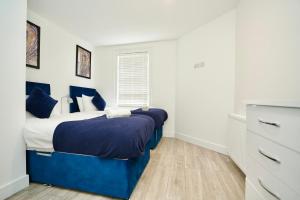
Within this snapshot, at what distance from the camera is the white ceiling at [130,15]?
2418 millimetres

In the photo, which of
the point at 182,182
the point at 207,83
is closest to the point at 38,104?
the point at 182,182

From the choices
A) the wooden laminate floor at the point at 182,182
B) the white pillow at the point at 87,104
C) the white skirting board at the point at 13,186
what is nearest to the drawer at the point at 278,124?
the wooden laminate floor at the point at 182,182

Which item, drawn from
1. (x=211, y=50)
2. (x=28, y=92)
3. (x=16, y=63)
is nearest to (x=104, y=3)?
(x=16, y=63)

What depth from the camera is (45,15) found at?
270cm

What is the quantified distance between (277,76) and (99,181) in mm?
2189

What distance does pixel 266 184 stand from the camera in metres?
0.88

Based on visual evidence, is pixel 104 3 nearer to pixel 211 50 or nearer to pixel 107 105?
pixel 211 50

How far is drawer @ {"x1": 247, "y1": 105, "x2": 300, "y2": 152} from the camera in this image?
670 mm

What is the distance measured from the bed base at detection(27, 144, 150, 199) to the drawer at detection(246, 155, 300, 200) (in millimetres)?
1038

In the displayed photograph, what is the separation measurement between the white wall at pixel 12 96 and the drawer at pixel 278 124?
2.28 meters

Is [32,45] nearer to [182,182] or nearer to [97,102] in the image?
[97,102]

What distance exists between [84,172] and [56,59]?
8.33ft

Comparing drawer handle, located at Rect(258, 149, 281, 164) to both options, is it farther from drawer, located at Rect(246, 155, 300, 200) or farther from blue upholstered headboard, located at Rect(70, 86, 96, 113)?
blue upholstered headboard, located at Rect(70, 86, 96, 113)

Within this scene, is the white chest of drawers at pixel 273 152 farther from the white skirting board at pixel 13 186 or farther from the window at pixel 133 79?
the window at pixel 133 79
